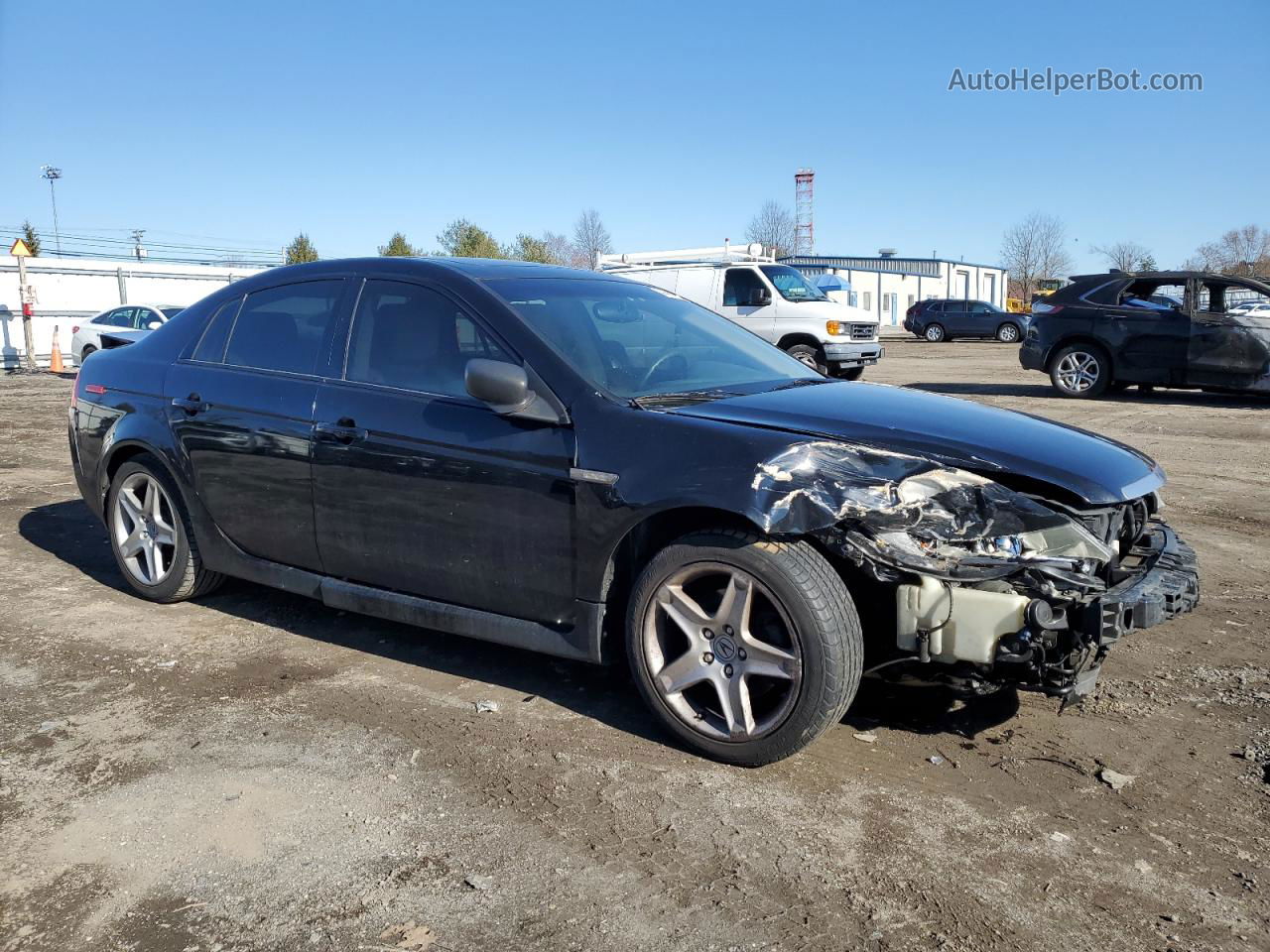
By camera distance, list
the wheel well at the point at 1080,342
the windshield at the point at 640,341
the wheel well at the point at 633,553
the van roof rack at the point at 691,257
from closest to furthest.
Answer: the wheel well at the point at 633,553 → the windshield at the point at 640,341 → the wheel well at the point at 1080,342 → the van roof rack at the point at 691,257

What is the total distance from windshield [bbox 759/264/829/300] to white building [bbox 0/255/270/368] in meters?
14.3

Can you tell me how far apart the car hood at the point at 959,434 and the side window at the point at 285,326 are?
177 cm

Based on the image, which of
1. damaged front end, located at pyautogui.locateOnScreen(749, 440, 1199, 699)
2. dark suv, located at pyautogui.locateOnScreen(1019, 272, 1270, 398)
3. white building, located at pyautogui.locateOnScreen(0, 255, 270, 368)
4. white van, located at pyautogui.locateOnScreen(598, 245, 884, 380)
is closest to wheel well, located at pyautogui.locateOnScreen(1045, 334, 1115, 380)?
dark suv, located at pyautogui.locateOnScreen(1019, 272, 1270, 398)

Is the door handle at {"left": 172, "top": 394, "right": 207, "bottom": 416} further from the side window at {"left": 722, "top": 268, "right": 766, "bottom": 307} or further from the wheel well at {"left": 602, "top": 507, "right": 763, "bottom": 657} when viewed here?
the side window at {"left": 722, "top": 268, "right": 766, "bottom": 307}

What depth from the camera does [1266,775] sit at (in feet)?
11.0

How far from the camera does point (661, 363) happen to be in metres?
4.13

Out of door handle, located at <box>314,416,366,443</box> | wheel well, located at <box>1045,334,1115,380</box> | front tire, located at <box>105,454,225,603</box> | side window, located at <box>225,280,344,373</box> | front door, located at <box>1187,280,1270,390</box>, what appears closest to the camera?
door handle, located at <box>314,416,366,443</box>

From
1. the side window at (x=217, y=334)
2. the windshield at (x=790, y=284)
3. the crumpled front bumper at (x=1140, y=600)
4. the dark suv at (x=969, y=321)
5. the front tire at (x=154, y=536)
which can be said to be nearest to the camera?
the crumpled front bumper at (x=1140, y=600)

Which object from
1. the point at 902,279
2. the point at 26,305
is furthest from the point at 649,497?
the point at 902,279

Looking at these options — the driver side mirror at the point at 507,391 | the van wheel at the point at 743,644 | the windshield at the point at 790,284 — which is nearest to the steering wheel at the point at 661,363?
the driver side mirror at the point at 507,391

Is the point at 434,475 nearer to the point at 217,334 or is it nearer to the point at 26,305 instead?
the point at 217,334

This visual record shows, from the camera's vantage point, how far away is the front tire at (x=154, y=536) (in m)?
5.04

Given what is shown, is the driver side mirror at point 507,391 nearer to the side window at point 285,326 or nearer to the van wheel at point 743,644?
the van wheel at point 743,644

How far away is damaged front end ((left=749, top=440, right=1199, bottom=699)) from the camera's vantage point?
312cm
